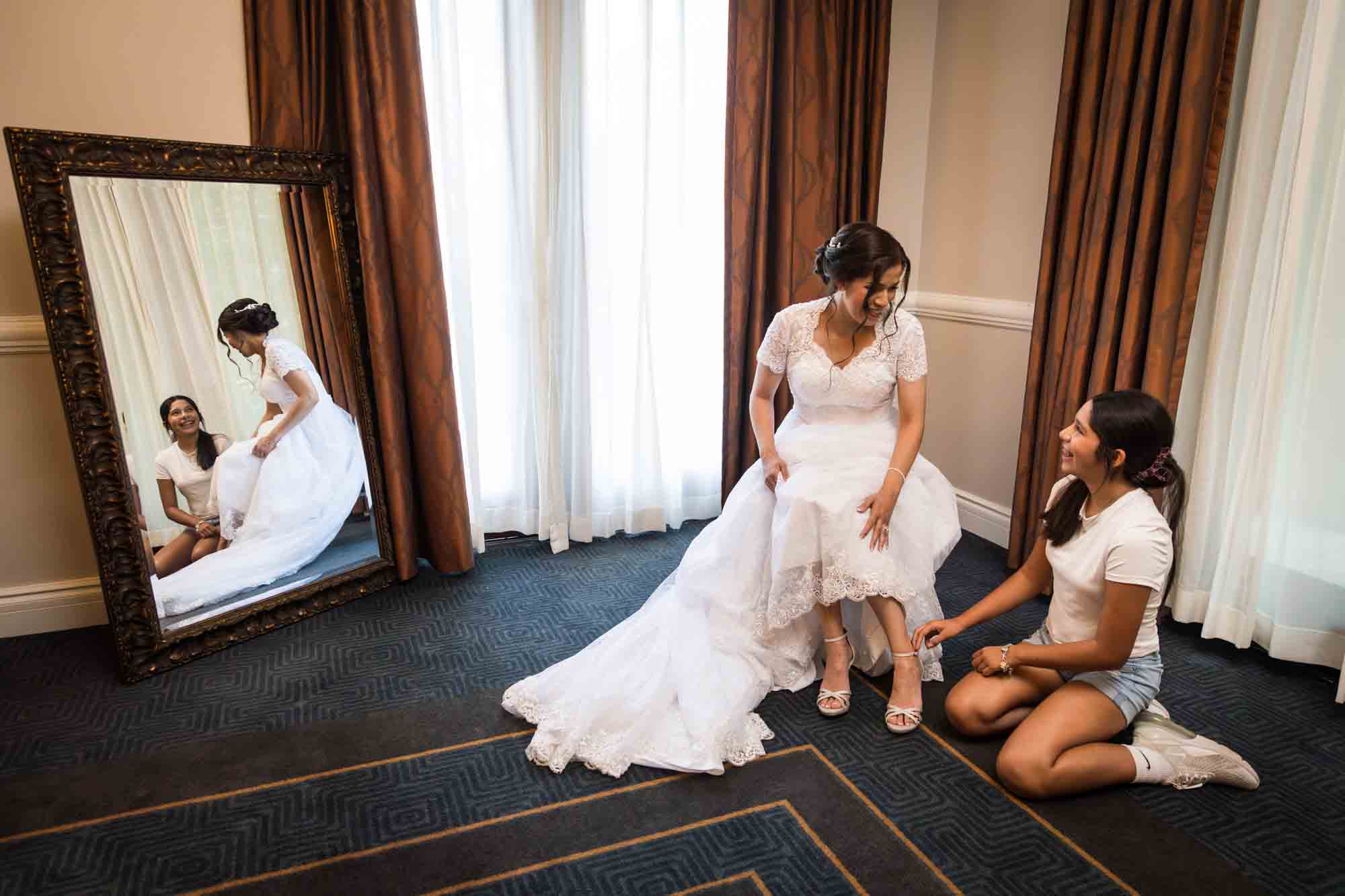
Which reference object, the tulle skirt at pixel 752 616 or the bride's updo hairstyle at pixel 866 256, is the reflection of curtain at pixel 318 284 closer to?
the tulle skirt at pixel 752 616

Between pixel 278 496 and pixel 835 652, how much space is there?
1.81 metres

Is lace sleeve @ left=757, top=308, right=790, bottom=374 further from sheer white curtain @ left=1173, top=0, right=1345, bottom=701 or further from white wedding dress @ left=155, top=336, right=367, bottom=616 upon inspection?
white wedding dress @ left=155, top=336, right=367, bottom=616

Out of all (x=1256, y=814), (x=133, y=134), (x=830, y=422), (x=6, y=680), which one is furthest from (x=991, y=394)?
(x=6, y=680)

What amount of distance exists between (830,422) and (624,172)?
56.1 inches

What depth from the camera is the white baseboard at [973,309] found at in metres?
3.40

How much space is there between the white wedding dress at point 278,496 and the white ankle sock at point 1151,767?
2465 mm

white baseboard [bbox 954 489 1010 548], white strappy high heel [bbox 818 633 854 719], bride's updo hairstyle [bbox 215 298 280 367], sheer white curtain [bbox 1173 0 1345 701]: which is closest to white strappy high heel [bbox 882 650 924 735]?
white strappy high heel [bbox 818 633 854 719]

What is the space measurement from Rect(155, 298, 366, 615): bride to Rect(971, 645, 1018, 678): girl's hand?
2093 millimetres

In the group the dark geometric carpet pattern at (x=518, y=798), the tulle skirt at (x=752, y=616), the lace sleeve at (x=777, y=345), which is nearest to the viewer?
the dark geometric carpet pattern at (x=518, y=798)

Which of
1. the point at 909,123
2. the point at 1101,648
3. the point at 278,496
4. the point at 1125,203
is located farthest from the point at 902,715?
the point at 909,123

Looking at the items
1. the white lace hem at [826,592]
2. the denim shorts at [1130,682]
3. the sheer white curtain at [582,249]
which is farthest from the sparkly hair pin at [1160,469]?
the sheer white curtain at [582,249]

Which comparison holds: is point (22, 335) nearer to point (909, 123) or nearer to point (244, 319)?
point (244, 319)

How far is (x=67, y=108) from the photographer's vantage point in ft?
8.55

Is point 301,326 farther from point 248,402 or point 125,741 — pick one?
point 125,741
